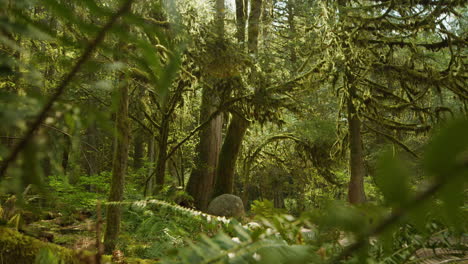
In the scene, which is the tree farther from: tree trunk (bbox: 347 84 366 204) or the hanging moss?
the hanging moss

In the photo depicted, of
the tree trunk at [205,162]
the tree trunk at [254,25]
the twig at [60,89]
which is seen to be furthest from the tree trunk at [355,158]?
the twig at [60,89]

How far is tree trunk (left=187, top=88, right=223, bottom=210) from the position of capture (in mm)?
7531

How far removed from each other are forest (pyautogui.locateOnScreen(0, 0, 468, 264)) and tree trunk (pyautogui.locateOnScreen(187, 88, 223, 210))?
0.11 ft

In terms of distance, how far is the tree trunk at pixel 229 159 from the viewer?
7.68m

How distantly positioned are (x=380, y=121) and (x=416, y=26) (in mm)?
1685

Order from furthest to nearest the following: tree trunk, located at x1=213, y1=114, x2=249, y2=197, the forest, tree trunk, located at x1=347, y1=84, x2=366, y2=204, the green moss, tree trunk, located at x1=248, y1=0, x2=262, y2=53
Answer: tree trunk, located at x1=213, y1=114, x2=249, y2=197 → tree trunk, located at x1=248, y1=0, x2=262, y2=53 → tree trunk, located at x1=347, y1=84, x2=366, y2=204 → the green moss → the forest

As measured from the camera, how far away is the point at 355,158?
562 cm

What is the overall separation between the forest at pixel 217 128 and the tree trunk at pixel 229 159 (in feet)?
0.15

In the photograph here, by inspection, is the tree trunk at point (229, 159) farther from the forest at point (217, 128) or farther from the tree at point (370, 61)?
the tree at point (370, 61)

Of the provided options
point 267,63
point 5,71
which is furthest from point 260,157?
point 5,71

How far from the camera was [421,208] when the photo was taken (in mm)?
201

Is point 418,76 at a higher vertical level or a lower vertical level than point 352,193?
higher

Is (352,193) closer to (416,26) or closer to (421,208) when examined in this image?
(416,26)

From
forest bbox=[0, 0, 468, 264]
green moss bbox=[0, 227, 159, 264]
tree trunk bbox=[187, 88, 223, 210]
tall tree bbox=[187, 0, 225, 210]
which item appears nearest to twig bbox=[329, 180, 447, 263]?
forest bbox=[0, 0, 468, 264]
